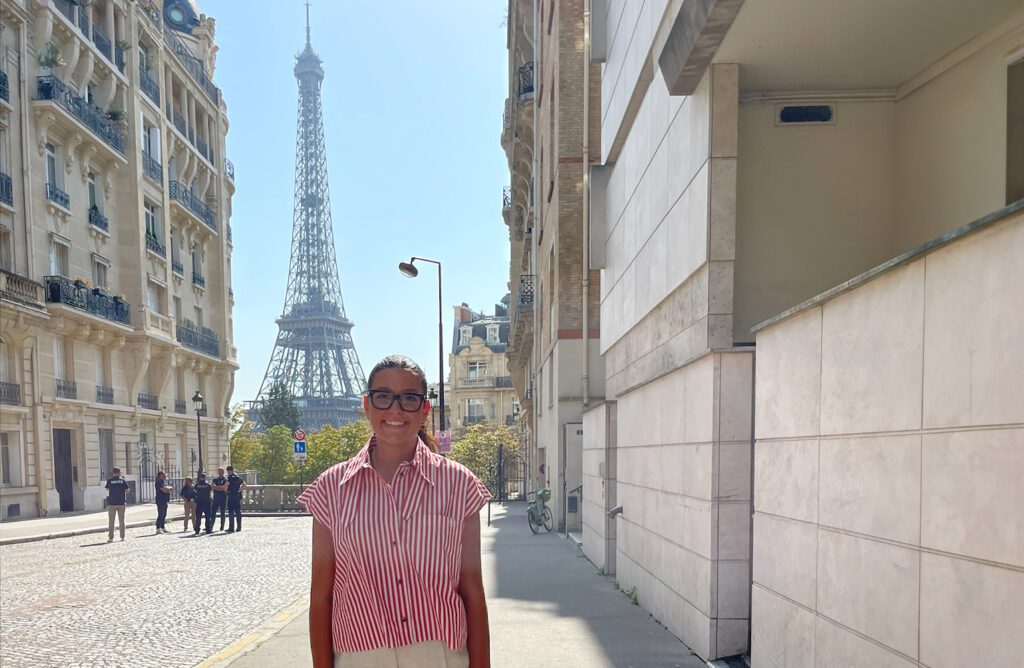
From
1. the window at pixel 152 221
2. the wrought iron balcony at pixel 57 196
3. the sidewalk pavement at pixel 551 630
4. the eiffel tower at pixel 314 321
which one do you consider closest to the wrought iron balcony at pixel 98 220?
the wrought iron balcony at pixel 57 196

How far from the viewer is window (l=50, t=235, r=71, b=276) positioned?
29.3 meters

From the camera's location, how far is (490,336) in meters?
96.0

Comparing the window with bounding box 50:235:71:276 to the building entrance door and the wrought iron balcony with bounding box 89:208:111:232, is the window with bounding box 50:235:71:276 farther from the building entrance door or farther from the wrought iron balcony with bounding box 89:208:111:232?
the building entrance door

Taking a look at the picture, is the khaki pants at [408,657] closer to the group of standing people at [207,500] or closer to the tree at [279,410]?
the group of standing people at [207,500]

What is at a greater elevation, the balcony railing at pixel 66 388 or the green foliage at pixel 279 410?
the balcony railing at pixel 66 388

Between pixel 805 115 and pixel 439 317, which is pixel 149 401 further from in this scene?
pixel 805 115

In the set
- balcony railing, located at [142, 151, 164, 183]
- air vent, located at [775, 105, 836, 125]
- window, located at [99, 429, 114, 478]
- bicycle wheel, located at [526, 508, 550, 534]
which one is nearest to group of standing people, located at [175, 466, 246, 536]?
bicycle wheel, located at [526, 508, 550, 534]

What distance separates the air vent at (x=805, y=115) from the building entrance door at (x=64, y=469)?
30.2 meters

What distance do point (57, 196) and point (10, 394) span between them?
815 centimetres

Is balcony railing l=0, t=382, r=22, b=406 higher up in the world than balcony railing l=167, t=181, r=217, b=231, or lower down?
lower down

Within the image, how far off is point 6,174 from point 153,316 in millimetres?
11002

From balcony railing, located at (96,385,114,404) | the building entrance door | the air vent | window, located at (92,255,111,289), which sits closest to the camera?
the air vent

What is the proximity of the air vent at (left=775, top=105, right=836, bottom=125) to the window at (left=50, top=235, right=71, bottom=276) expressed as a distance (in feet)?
98.2

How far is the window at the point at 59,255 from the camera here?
2931 cm
